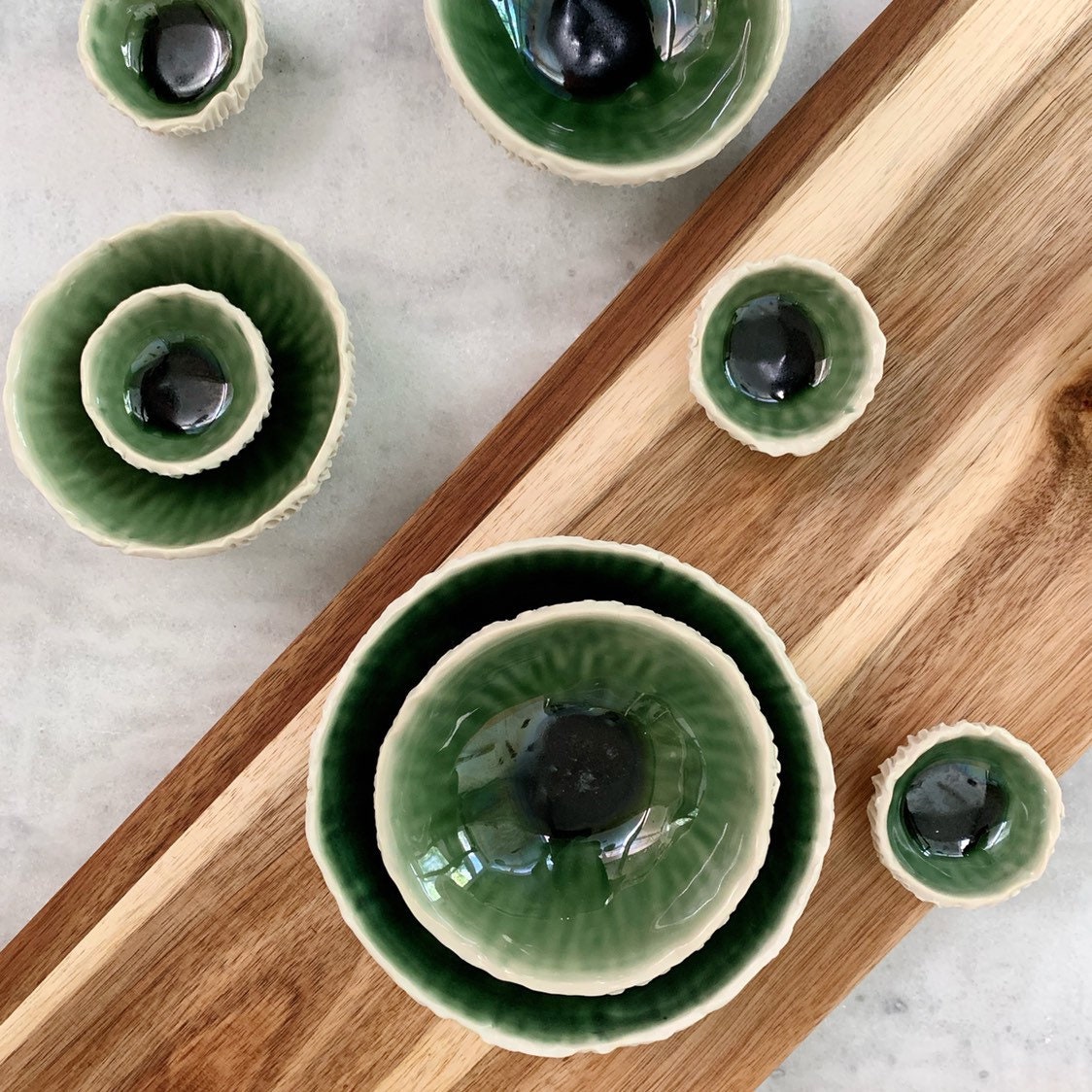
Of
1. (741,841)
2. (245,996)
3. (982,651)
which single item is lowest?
(245,996)

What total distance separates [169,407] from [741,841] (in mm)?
594

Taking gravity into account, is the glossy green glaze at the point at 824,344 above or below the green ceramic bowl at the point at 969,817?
above

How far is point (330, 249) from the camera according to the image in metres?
0.97

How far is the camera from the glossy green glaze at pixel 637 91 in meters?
0.78

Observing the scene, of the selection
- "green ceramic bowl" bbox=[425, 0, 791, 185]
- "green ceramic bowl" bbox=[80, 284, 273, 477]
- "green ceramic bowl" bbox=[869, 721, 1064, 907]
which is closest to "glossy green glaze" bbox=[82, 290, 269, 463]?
"green ceramic bowl" bbox=[80, 284, 273, 477]

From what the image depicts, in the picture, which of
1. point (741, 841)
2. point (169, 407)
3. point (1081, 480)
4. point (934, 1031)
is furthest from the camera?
point (934, 1031)

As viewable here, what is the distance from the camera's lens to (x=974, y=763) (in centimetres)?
76

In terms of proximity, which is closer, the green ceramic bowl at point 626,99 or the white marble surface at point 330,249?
the green ceramic bowl at point 626,99

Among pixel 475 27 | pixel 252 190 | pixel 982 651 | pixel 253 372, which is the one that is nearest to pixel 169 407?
pixel 253 372

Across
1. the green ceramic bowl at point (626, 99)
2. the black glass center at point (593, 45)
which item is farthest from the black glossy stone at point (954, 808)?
the black glass center at point (593, 45)

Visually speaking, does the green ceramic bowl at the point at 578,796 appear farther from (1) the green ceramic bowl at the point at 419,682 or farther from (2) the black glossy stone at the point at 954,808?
(2) the black glossy stone at the point at 954,808

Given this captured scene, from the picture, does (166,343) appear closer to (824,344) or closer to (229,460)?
(229,460)

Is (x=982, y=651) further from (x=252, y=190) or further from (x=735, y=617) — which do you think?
(x=252, y=190)

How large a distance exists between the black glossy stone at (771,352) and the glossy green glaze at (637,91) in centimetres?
13
